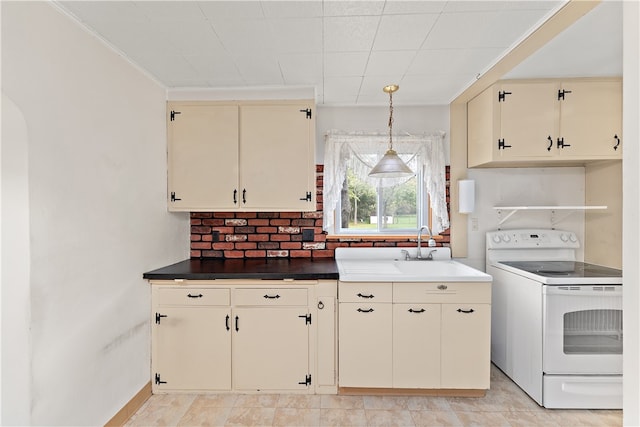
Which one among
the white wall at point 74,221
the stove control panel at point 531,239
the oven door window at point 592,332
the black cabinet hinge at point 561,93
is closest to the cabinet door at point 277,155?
the white wall at point 74,221

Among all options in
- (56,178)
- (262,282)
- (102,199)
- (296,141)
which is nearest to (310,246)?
(262,282)

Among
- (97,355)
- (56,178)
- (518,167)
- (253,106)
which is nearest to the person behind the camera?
(56,178)

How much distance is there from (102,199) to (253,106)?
1.26m

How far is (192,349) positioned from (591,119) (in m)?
3.27

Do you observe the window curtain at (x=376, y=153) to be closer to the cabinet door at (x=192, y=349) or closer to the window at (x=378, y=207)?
the window at (x=378, y=207)

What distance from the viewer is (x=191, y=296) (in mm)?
2178

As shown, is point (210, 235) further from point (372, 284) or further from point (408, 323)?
point (408, 323)

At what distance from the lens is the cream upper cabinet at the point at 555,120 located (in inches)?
89.4

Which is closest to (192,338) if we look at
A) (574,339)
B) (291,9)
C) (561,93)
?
(291,9)

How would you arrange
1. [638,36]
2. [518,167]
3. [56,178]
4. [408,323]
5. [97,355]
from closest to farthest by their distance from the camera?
[638,36]
[56,178]
[97,355]
[408,323]
[518,167]

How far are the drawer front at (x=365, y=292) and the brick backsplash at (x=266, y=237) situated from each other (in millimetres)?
705

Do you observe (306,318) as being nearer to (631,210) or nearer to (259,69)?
(259,69)

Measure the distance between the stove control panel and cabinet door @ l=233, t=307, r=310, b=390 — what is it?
174 cm

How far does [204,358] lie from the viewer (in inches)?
86.3
